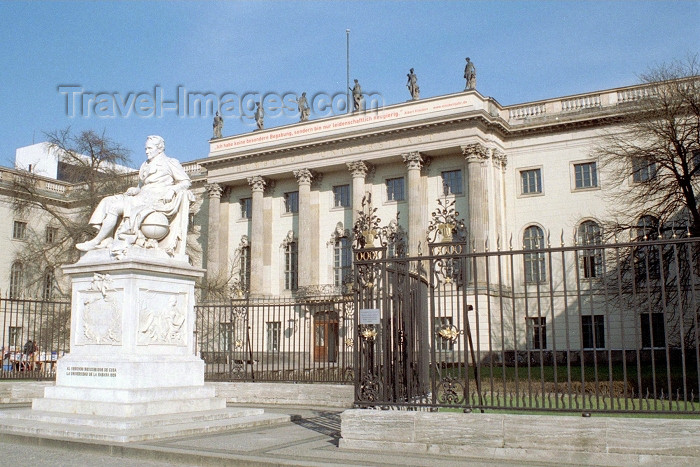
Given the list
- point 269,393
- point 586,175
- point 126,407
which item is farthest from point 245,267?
point 126,407

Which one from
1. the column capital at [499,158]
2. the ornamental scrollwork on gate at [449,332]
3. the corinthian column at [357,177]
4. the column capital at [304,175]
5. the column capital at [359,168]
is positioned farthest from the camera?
the column capital at [304,175]

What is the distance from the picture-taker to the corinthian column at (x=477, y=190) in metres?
42.1

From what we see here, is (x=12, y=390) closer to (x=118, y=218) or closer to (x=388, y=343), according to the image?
(x=118, y=218)

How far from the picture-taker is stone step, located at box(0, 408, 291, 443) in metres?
9.83

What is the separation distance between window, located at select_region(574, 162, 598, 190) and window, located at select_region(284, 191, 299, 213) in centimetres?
2008

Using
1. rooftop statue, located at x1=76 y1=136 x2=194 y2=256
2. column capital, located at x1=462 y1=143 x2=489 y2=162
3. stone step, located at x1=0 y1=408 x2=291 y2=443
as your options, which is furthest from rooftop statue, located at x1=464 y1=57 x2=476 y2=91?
stone step, located at x1=0 y1=408 x2=291 y2=443

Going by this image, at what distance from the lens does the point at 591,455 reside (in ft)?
26.2

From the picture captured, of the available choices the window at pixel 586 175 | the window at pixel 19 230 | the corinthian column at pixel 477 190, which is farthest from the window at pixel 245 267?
the window at pixel 586 175

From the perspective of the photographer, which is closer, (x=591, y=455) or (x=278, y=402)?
(x=591, y=455)

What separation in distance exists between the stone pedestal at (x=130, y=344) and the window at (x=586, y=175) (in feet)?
115

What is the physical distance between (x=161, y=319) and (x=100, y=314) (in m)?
0.99

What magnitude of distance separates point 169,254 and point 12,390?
6.99m

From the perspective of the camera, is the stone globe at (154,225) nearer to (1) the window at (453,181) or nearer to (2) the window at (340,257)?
(1) the window at (453,181)

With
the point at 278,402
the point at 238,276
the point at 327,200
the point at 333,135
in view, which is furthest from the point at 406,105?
the point at 278,402
